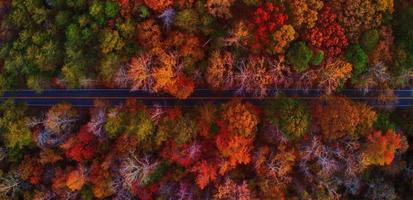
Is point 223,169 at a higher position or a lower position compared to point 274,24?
lower

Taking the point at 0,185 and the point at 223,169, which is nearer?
the point at 223,169

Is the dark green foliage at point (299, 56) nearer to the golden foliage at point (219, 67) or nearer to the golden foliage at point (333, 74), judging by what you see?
the golden foliage at point (333, 74)

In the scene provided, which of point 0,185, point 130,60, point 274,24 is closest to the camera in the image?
point 274,24

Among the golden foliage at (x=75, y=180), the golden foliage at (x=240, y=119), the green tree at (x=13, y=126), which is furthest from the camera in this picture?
the green tree at (x=13, y=126)

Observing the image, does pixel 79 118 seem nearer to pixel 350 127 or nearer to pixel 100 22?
pixel 100 22

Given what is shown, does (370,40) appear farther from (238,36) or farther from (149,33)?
(149,33)

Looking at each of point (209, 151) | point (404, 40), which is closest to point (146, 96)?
point (209, 151)

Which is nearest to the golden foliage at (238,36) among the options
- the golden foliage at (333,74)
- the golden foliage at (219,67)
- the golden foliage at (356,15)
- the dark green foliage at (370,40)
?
the golden foliage at (219,67)

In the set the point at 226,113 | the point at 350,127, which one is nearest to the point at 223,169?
the point at 226,113
